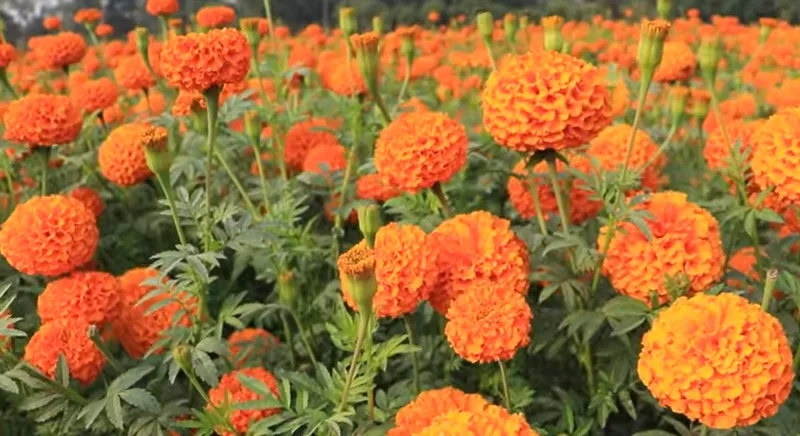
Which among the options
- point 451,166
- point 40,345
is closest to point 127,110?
point 40,345

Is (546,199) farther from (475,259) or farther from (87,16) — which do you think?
(87,16)

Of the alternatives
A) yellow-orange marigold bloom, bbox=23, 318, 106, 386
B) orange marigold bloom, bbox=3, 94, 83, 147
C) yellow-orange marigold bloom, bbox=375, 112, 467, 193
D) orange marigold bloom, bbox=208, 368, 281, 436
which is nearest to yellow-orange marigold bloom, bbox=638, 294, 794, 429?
yellow-orange marigold bloom, bbox=375, 112, 467, 193

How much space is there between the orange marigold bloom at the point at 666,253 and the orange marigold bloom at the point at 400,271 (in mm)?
364

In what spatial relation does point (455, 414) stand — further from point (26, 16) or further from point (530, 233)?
point (26, 16)

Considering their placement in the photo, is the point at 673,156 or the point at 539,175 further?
the point at 673,156

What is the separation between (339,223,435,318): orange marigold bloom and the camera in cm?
124

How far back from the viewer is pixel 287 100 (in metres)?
2.53

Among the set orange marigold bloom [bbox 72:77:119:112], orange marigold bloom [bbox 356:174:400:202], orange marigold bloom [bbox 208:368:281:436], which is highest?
orange marigold bloom [bbox 72:77:119:112]

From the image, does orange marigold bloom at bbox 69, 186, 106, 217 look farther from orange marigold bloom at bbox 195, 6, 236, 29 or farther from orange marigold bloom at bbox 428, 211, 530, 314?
orange marigold bloom at bbox 428, 211, 530, 314

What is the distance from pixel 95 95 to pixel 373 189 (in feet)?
3.52

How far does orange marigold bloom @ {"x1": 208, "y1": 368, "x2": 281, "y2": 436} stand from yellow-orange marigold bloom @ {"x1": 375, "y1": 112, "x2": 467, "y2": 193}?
1.52 ft

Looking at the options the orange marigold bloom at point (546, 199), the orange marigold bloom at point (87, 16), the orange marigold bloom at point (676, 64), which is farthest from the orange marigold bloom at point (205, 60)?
the orange marigold bloom at point (87, 16)

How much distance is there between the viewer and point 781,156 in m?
1.32

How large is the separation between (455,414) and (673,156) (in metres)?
1.90
